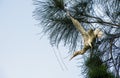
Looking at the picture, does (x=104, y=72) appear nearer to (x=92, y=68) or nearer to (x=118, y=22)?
(x=92, y=68)

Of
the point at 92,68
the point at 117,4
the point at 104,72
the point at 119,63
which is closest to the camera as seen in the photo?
the point at 104,72

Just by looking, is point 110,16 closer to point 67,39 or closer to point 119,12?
point 119,12

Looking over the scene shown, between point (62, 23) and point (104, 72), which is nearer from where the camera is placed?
point (104, 72)

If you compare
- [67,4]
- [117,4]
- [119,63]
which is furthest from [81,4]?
[119,63]

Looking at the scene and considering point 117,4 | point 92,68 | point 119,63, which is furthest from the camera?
point 117,4

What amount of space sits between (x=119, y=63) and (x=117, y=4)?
1.14ft

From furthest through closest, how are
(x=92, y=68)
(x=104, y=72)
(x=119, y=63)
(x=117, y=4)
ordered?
1. (x=117, y=4)
2. (x=119, y=63)
3. (x=92, y=68)
4. (x=104, y=72)

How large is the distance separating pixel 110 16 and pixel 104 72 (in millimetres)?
791

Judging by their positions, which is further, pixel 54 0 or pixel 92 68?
pixel 54 0

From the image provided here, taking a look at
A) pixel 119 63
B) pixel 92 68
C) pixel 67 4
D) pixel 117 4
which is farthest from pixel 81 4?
pixel 92 68

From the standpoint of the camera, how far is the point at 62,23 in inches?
76.5

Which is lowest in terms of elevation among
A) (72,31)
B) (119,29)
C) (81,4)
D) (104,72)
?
(104,72)

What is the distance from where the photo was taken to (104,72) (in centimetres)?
121

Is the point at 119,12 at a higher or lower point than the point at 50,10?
lower
